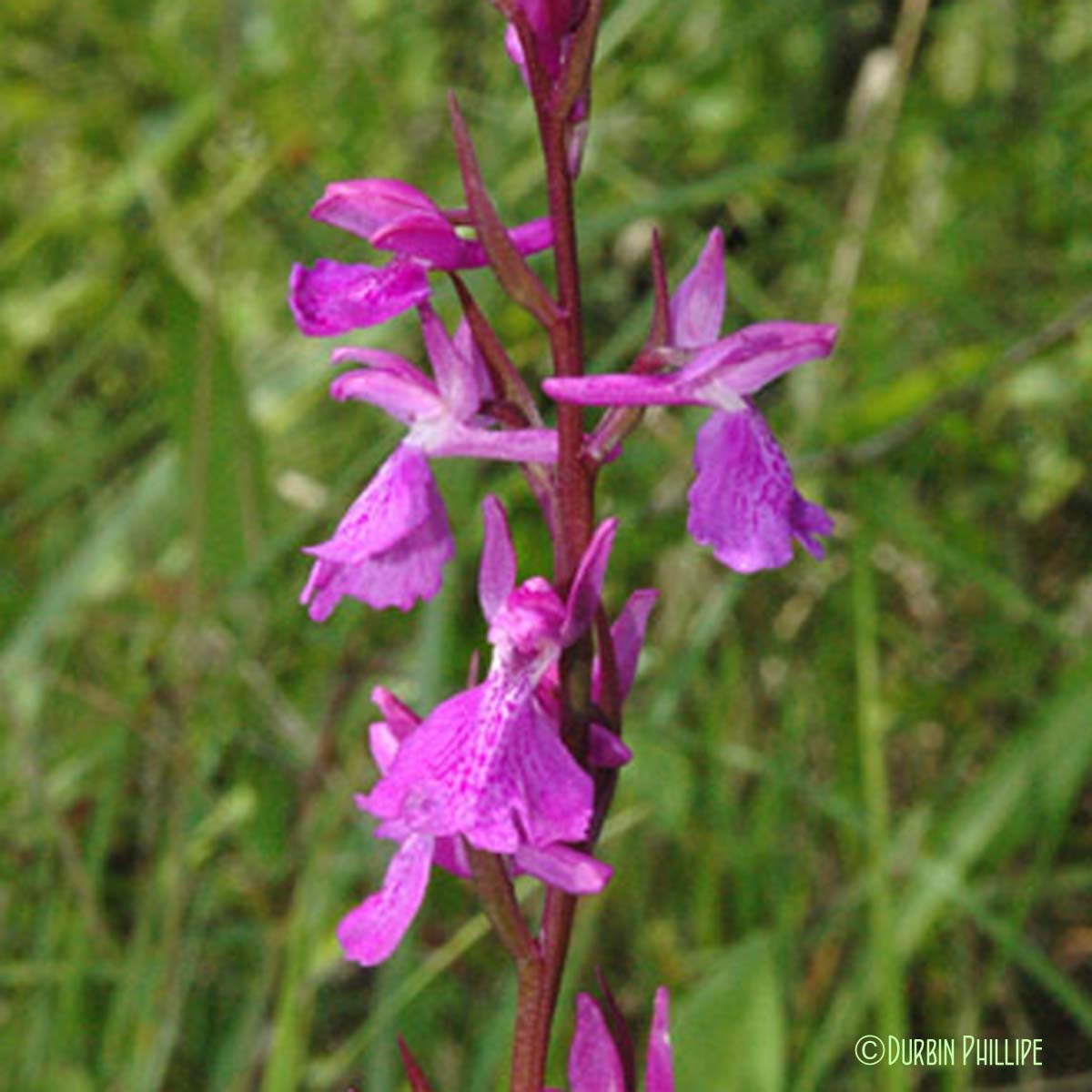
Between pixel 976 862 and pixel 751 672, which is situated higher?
pixel 751 672

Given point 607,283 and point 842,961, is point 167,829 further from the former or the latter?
point 607,283

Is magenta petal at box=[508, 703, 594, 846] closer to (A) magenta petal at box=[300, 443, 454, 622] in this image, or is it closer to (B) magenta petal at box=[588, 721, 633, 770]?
(B) magenta petal at box=[588, 721, 633, 770]

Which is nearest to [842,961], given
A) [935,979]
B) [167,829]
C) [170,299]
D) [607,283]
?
[935,979]

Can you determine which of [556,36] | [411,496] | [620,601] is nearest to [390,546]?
[411,496]

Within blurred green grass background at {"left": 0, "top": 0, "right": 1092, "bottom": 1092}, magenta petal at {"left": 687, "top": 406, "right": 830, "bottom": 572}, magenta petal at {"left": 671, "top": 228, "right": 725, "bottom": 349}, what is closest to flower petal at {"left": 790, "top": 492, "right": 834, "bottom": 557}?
magenta petal at {"left": 687, "top": 406, "right": 830, "bottom": 572}

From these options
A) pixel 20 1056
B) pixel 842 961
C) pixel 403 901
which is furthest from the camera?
pixel 842 961

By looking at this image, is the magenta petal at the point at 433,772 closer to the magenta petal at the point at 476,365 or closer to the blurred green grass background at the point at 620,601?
the magenta petal at the point at 476,365

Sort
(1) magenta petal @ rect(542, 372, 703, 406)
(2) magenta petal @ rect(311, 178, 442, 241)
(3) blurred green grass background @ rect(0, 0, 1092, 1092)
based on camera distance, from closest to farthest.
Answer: (1) magenta petal @ rect(542, 372, 703, 406), (2) magenta petal @ rect(311, 178, 442, 241), (3) blurred green grass background @ rect(0, 0, 1092, 1092)
